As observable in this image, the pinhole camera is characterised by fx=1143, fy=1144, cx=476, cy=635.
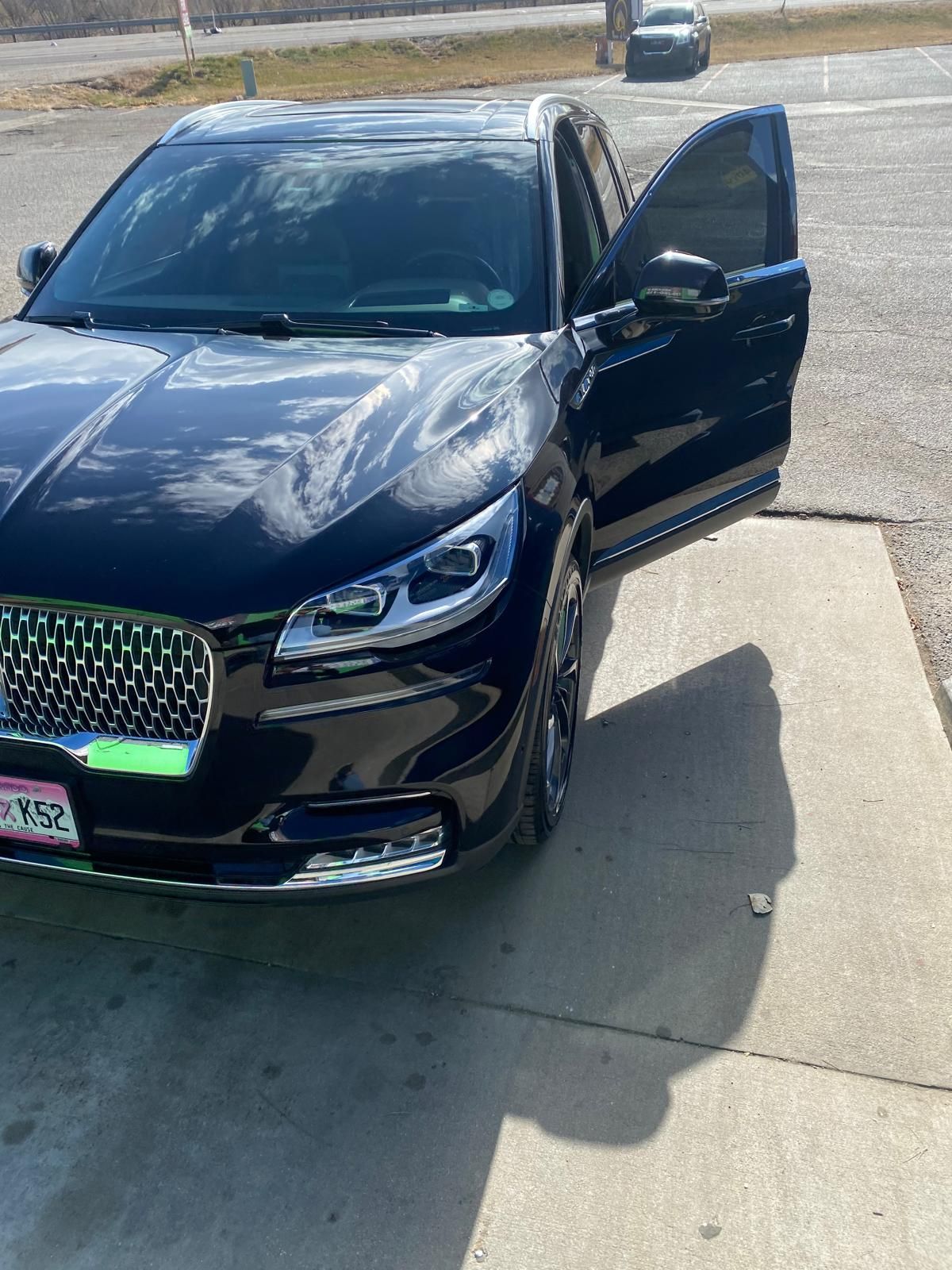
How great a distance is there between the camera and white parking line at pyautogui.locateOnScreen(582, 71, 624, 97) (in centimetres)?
2482

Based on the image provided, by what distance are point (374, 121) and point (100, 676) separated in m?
2.62

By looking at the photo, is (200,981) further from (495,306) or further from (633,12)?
(633,12)

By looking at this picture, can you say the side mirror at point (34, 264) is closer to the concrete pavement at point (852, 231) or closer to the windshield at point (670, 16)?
the concrete pavement at point (852, 231)

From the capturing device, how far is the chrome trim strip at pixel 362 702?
2207 millimetres

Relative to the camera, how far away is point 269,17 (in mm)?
46906

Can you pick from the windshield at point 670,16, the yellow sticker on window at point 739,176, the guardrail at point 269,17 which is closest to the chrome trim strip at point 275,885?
the yellow sticker on window at point 739,176

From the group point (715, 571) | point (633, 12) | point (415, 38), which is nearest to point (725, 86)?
point (633, 12)

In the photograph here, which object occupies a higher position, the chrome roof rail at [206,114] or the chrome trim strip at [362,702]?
the chrome roof rail at [206,114]

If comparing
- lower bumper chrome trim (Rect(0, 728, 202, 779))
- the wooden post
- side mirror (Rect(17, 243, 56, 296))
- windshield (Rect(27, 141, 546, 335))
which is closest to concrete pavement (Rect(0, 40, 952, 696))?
windshield (Rect(27, 141, 546, 335))

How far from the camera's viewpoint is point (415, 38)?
118 feet

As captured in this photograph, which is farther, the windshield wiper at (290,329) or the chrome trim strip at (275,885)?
the windshield wiper at (290,329)

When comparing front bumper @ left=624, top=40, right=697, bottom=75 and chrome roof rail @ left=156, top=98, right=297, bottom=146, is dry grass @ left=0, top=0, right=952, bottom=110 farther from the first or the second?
chrome roof rail @ left=156, top=98, right=297, bottom=146

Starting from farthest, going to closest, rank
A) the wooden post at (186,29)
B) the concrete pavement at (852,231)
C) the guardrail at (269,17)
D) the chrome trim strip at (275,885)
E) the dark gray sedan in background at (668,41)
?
1. the guardrail at (269,17)
2. the dark gray sedan in background at (668,41)
3. the wooden post at (186,29)
4. the concrete pavement at (852,231)
5. the chrome trim strip at (275,885)

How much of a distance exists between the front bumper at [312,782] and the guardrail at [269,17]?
48.0 metres
